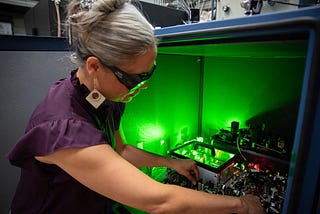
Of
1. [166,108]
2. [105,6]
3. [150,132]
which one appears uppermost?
[105,6]

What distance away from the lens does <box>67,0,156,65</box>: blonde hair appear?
0.61m

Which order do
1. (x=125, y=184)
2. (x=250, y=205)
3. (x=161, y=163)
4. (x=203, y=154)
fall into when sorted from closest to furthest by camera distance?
(x=125, y=184) < (x=250, y=205) < (x=161, y=163) < (x=203, y=154)

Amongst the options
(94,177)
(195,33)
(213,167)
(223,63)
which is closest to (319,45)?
(195,33)

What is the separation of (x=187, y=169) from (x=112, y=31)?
0.74 m

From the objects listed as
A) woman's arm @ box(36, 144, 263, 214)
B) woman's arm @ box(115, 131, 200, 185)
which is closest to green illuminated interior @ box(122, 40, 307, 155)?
woman's arm @ box(115, 131, 200, 185)

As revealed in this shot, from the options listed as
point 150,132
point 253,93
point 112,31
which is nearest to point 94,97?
point 112,31

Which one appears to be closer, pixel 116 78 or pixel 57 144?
pixel 57 144

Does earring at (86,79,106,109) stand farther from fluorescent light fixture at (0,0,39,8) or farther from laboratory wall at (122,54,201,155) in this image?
fluorescent light fixture at (0,0,39,8)

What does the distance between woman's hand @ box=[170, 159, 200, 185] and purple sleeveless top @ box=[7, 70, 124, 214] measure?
384mm

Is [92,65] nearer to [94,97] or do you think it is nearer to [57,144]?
[94,97]

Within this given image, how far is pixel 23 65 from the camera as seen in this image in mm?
894

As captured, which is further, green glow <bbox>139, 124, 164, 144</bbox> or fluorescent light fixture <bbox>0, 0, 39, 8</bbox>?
green glow <bbox>139, 124, 164, 144</bbox>

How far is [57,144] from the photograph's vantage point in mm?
565

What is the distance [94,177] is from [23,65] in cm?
63
